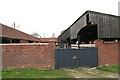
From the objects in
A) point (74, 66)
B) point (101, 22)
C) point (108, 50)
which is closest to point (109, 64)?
point (108, 50)

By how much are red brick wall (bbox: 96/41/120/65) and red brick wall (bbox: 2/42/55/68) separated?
423cm

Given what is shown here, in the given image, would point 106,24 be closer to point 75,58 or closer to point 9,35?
point 75,58

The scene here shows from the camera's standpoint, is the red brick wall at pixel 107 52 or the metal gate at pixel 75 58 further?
the red brick wall at pixel 107 52

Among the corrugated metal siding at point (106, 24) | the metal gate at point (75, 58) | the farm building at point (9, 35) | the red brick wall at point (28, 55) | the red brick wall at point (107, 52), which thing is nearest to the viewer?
the red brick wall at point (28, 55)

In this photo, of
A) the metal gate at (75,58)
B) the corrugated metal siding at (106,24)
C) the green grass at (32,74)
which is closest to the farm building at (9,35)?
the green grass at (32,74)

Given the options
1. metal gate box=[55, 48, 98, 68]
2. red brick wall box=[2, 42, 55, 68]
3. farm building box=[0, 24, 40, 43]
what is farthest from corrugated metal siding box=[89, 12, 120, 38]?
farm building box=[0, 24, 40, 43]

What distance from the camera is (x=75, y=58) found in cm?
983

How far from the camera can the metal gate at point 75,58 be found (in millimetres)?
9617

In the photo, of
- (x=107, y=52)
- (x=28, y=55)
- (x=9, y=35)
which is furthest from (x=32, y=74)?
(x=9, y=35)

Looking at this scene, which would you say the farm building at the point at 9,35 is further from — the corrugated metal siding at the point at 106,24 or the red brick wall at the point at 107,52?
the red brick wall at the point at 107,52

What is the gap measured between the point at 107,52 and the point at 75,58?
10.2 feet

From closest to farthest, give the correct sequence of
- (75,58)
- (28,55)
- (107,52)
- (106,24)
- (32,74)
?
(32,74) < (28,55) < (75,58) < (107,52) < (106,24)

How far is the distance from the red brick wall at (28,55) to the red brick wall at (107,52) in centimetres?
423

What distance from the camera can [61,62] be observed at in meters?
9.61
